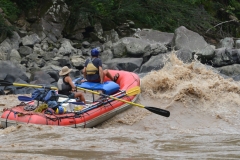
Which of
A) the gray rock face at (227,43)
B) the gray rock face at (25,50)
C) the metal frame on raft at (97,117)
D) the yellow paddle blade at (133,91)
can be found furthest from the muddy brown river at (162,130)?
the gray rock face at (227,43)

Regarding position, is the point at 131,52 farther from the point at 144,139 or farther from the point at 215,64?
the point at 144,139

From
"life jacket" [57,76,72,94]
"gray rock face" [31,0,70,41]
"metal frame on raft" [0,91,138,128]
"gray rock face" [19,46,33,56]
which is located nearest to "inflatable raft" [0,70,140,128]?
"metal frame on raft" [0,91,138,128]

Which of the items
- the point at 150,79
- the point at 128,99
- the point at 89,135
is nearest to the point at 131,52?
the point at 150,79

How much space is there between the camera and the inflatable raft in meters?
7.67

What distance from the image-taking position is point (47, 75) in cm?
1343

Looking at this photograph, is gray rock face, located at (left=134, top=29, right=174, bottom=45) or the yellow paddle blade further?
gray rock face, located at (left=134, top=29, right=174, bottom=45)

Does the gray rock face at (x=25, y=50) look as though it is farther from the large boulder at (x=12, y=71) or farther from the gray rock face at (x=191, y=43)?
the gray rock face at (x=191, y=43)

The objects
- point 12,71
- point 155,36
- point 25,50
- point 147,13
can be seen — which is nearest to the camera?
point 12,71

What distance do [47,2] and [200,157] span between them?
13838mm

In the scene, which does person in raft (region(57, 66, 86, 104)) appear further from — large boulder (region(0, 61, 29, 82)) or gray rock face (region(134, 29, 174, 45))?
gray rock face (region(134, 29, 174, 45))

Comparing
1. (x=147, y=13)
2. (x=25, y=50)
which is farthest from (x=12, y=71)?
(x=147, y=13)

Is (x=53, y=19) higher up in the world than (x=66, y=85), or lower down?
higher up

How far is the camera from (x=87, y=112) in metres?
7.94

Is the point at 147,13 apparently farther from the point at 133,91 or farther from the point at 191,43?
the point at 133,91
